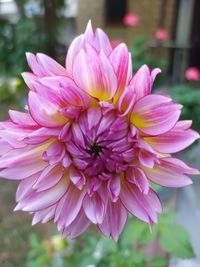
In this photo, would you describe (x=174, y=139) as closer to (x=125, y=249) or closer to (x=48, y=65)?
(x=48, y=65)

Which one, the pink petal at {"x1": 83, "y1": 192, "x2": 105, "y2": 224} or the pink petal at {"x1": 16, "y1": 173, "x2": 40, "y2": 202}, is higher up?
→ the pink petal at {"x1": 16, "y1": 173, "x2": 40, "y2": 202}

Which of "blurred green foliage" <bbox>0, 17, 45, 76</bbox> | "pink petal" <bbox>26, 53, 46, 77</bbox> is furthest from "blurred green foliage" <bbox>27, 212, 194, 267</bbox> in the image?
"blurred green foliage" <bbox>0, 17, 45, 76</bbox>

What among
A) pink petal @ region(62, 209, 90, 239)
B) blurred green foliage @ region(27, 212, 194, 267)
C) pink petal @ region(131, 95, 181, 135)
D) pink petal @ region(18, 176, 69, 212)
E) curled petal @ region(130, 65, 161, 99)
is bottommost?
blurred green foliage @ region(27, 212, 194, 267)

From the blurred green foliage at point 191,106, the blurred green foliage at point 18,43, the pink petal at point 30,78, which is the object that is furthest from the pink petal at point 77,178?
the blurred green foliage at point 18,43

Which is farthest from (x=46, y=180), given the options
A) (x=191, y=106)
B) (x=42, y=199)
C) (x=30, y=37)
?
(x=30, y=37)

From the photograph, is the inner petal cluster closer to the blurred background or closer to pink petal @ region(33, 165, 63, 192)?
pink petal @ region(33, 165, 63, 192)

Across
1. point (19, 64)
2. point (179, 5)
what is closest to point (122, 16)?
point (179, 5)
